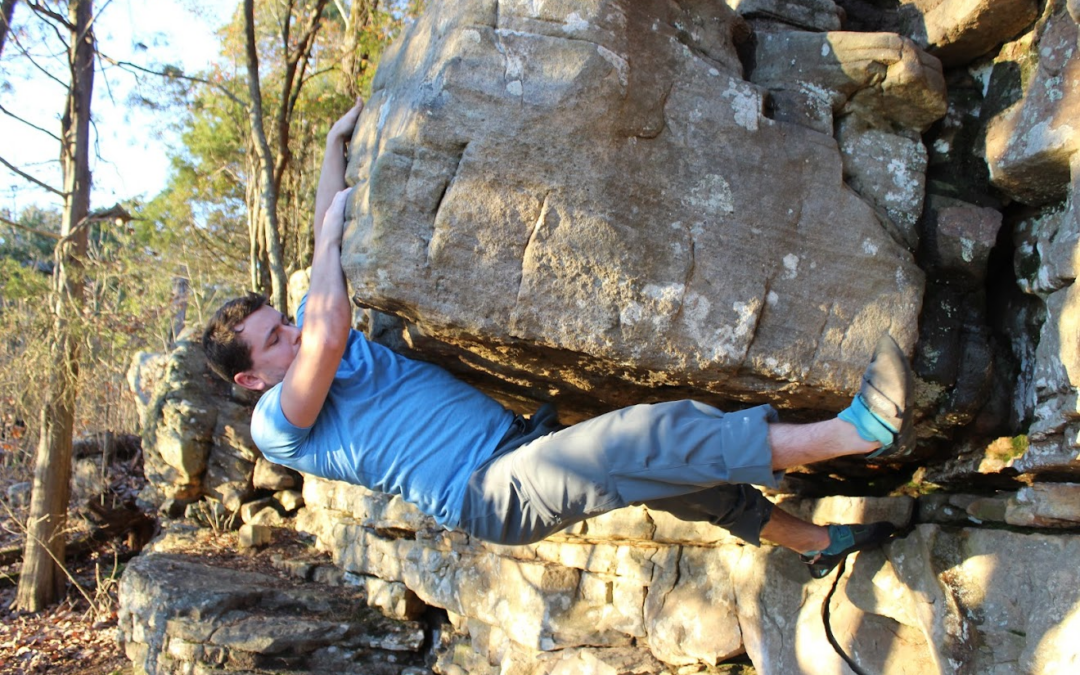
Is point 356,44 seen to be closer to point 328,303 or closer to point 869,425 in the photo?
point 328,303

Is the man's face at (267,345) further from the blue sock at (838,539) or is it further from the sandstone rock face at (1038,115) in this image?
the sandstone rock face at (1038,115)

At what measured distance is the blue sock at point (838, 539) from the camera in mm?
3568

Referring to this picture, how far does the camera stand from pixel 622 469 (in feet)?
9.40

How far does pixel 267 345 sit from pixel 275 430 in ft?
1.21

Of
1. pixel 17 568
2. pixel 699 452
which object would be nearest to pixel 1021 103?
pixel 699 452

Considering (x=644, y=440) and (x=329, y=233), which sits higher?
(x=329, y=233)

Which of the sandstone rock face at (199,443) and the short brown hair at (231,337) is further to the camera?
the sandstone rock face at (199,443)

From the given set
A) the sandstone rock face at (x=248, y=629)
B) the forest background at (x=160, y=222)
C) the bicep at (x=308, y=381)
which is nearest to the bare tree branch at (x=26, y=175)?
A: the forest background at (x=160, y=222)

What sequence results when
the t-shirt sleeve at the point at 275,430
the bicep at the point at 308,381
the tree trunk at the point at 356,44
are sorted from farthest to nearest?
the tree trunk at the point at 356,44
the t-shirt sleeve at the point at 275,430
the bicep at the point at 308,381

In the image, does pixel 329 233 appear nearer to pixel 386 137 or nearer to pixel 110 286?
pixel 386 137

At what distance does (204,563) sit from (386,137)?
16.3ft

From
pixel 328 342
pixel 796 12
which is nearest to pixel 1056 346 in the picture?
pixel 796 12

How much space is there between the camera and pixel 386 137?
10.3 ft

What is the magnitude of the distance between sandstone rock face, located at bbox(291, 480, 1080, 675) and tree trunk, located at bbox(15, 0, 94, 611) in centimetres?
411
